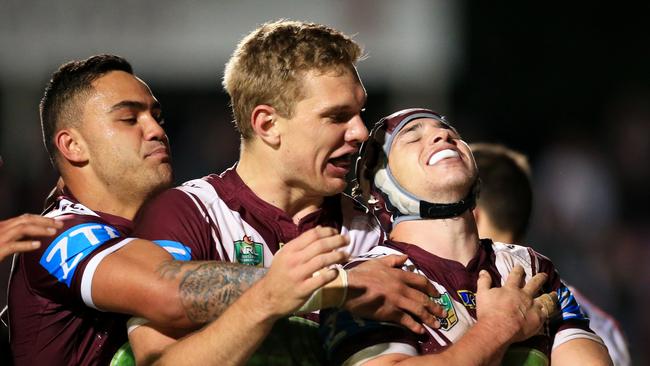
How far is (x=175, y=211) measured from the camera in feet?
14.6

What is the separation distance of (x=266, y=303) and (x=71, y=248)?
3.16 feet

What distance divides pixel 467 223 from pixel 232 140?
324 inches

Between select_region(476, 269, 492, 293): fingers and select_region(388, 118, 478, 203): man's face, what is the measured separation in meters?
0.32

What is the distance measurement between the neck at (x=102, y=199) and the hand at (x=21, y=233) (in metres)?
0.88

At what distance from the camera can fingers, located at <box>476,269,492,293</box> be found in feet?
A: 14.3

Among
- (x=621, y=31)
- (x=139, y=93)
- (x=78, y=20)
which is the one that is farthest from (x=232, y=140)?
(x=139, y=93)

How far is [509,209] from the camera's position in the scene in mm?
6199

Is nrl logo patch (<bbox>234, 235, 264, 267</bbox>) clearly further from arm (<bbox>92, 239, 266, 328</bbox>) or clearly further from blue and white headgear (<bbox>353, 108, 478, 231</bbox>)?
blue and white headgear (<bbox>353, 108, 478, 231</bbox>)

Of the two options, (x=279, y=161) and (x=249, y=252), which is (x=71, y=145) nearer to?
(x=279, y=161)

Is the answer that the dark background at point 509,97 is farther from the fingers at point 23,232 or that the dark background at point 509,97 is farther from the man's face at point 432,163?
the fingers at point 23,232

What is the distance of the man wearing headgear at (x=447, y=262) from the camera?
166 inches

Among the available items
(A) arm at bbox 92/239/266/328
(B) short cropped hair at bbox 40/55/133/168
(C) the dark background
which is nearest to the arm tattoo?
(A) arm at bbox 92/239/266/328

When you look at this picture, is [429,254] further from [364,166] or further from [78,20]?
[78,20]

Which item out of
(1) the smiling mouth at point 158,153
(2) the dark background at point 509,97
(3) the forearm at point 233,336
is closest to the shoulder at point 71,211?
(1) the smiling mouth at point 158,153
